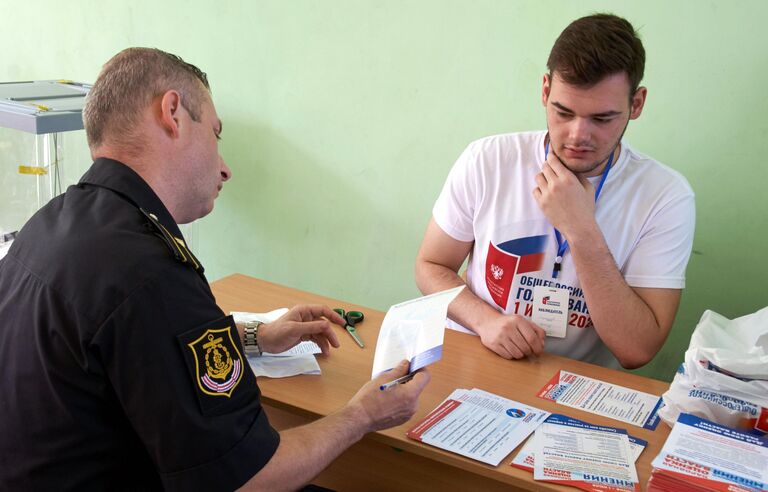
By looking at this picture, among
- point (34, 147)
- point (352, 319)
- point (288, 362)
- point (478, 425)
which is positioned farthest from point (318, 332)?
point (34, 147)

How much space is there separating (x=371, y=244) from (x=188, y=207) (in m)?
1.51

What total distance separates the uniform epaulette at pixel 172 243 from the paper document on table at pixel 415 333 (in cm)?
48

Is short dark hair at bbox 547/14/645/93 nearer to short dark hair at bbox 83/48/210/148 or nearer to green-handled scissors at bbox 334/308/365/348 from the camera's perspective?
green-handled scissors at bbox 334/308/365/348

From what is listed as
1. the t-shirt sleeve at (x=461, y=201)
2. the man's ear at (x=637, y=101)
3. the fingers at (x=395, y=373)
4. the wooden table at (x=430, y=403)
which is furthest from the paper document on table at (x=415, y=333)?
the man's ear at (x=637, y=101)

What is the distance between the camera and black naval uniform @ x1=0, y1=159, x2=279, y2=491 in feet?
3.68

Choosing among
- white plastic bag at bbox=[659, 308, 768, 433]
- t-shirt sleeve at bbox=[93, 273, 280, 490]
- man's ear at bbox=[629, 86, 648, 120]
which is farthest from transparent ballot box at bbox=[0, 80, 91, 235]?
white plastic bag at bbox=[659, 308, 768, 433]

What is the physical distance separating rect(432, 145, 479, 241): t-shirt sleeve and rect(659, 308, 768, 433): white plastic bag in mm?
761

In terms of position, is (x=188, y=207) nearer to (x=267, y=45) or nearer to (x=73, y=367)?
(x=73, y=367)

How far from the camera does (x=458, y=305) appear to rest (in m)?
2.06

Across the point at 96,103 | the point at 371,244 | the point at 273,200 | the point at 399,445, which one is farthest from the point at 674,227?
the point at 273,200

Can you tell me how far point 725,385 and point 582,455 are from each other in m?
0.33

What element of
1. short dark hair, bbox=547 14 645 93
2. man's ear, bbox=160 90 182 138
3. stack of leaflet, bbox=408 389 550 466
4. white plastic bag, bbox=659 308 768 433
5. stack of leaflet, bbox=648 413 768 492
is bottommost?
stack of leaflet, bbox=408 389 550 466

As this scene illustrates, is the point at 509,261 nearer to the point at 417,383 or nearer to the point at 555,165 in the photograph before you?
the point at 555,165

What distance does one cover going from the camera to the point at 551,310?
6.56 ft
